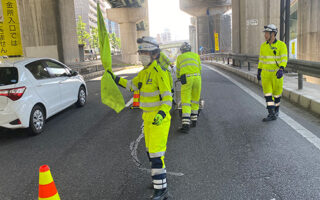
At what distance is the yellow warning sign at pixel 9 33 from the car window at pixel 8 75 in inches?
273

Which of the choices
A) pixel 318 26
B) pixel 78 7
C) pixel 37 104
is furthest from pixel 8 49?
pixel 78 7

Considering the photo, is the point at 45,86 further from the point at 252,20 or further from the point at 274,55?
the point at 252,20

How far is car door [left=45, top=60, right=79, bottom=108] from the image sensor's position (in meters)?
8.32

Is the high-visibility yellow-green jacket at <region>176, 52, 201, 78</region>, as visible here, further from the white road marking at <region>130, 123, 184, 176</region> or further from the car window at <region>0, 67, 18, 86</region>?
the car window at <region>0, 67, 18, 86</region>

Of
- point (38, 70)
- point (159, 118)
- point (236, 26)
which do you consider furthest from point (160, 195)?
point (236, 26)

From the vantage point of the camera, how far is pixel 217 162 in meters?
4.71

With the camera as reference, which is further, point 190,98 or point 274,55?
point 274,55

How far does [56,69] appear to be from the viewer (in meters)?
8.48

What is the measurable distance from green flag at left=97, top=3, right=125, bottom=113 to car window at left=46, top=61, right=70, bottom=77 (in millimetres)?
4523

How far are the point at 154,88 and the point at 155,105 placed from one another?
21cm

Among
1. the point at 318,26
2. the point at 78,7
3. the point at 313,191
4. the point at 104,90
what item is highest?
the point at 78,7

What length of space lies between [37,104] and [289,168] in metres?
5.45

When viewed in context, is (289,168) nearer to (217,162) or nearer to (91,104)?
(217,162)

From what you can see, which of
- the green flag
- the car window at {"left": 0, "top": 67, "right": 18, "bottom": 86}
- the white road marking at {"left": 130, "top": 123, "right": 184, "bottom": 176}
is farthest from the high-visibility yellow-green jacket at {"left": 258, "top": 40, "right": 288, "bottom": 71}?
the car window at {"left": 0, "top": 67, "right": 18, "bottom": 86}
